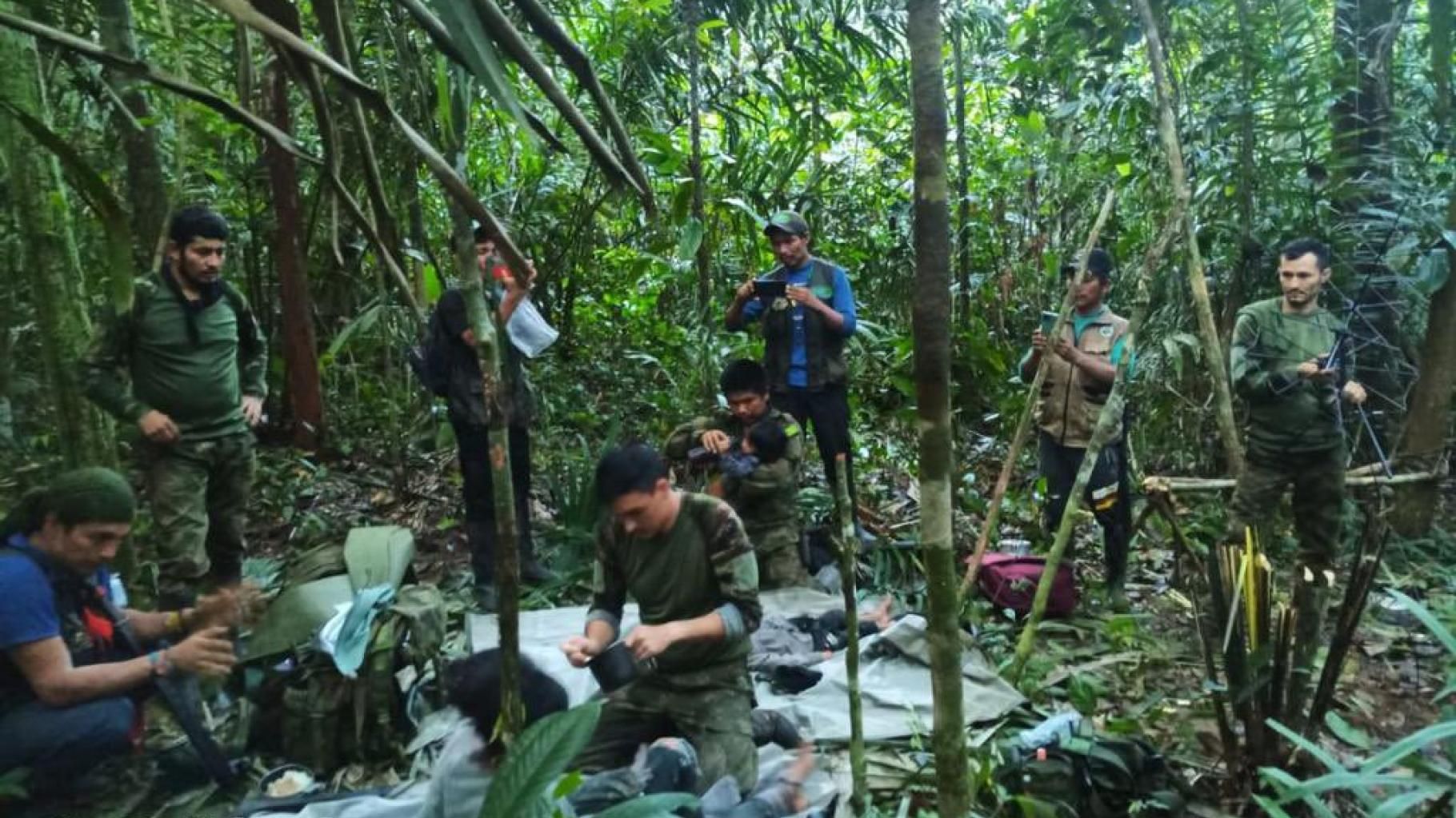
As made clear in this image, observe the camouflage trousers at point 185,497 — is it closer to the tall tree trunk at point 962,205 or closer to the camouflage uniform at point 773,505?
the camouflage uniform at point 773,505

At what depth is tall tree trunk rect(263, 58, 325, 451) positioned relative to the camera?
5.98 m

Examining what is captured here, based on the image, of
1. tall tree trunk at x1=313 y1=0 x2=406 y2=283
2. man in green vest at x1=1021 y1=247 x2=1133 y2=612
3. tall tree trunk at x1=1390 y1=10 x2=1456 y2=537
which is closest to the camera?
tall tree trunk at x1=313 y1=0 x2=406 y2=283

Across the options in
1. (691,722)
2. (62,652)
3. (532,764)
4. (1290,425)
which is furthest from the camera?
(1290,425)

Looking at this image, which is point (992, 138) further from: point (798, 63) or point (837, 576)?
point (837, 576)

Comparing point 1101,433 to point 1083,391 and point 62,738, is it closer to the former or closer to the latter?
point 1083,391

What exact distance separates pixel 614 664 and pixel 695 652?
237 mm

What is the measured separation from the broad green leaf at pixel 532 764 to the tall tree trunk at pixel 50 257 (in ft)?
7.17

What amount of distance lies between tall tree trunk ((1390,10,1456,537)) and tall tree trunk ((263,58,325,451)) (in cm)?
609

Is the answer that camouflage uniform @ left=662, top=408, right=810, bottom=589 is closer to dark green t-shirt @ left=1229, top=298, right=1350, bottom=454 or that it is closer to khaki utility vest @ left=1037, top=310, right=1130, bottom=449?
khaki utility vest @ left=1037, top=310, right=1130, bottom=449

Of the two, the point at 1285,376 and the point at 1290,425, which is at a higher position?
the point at 1285,376

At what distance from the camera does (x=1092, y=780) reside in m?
2.71

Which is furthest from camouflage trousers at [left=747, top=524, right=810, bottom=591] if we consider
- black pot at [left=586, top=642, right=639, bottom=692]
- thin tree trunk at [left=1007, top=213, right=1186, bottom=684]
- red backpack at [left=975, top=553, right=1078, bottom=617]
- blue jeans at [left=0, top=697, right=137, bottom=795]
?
blue jeans at [left=0, top=697, right=137, bottom=795]

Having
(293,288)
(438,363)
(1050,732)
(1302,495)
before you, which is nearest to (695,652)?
(1050,732)

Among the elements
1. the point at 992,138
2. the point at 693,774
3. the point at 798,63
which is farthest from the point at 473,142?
the point at 693,774
